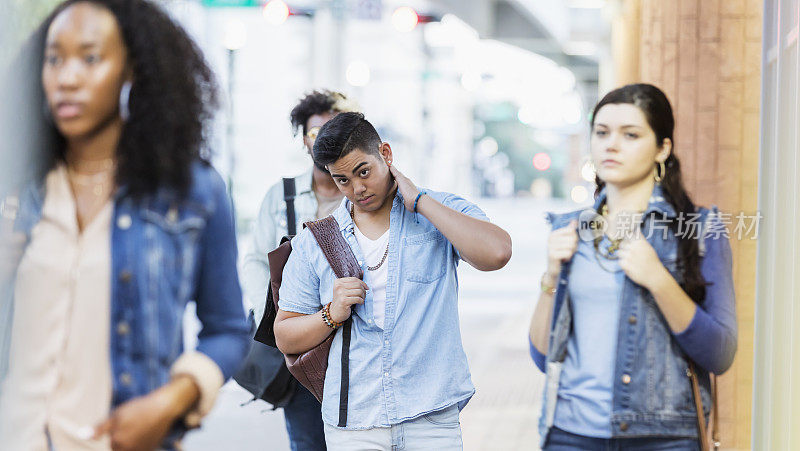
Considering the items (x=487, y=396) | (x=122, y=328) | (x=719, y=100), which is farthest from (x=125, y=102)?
(x=487, y=396)

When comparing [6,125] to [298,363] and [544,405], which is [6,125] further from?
[544,405]

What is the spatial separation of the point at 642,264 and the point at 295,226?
1462 mm

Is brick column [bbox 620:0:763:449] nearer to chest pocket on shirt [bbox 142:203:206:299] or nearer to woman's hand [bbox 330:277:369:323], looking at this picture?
woman's hand [bbox 330:277:369:323]

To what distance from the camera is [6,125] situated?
6.35ft

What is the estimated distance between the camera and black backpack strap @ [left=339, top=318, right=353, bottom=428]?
9.11 ft

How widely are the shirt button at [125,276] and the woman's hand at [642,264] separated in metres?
1.31

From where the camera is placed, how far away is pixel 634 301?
8.70 feet

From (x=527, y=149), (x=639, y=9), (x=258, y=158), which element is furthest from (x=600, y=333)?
(x=527, y=149)

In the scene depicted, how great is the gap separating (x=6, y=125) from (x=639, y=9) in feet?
15.4

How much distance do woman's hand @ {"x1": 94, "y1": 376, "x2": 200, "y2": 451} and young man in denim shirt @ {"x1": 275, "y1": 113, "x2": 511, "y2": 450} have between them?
0.79m

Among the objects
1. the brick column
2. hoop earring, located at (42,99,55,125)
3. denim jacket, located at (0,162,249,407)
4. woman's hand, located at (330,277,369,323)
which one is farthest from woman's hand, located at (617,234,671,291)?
the brick column

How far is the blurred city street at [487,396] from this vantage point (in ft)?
19.7

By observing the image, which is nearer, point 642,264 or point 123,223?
point 123,223

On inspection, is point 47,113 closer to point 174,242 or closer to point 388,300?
point 174,242
